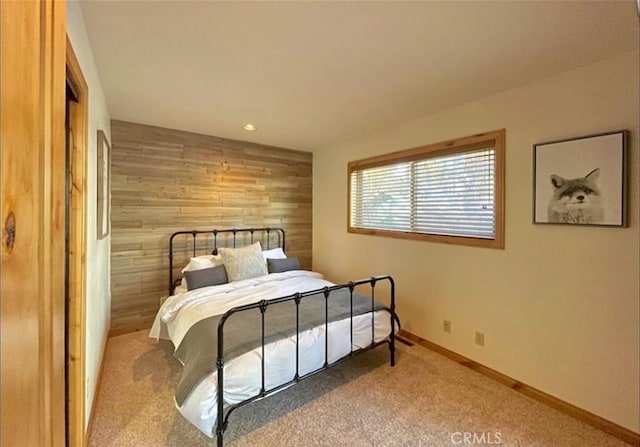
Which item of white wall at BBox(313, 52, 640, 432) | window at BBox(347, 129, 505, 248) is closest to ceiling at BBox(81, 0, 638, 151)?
white wall at BBox(313, 52, 640, 432)

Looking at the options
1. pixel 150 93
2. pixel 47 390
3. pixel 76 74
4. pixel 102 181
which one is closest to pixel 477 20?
pixel 76 74

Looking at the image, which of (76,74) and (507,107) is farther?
(507,107)

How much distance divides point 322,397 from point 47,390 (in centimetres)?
209

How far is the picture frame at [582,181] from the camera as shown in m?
1.97

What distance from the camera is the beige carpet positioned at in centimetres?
192

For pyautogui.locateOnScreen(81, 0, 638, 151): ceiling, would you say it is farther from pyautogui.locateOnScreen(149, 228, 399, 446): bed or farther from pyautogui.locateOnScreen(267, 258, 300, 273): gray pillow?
pyautogui.locateOnScreen(267, 258, 300, 273): gray pillow

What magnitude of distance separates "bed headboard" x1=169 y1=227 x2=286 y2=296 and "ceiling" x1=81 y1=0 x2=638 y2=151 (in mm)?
A: 1557

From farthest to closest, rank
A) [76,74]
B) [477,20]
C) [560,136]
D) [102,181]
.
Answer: [102,181], [560,136], [477,20], [76,74]

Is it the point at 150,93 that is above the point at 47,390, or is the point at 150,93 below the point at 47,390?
above

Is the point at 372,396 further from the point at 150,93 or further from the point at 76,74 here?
the point at 150,93

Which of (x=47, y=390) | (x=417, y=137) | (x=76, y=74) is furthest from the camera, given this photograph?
(x=417, y=137)

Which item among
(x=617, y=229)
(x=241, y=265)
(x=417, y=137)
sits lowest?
(x=241, y=265)

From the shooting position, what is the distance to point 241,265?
3.40 m

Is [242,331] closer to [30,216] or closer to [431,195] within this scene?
[30,216]
